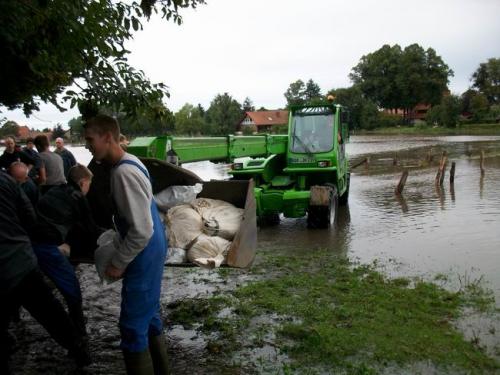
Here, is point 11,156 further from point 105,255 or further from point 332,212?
point 332,212

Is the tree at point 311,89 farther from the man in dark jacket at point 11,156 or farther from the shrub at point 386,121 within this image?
the man in dark jacket at point 11,156

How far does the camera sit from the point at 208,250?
4.83 metres

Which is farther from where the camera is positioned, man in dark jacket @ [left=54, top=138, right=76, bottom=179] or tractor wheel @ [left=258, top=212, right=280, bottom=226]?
tractor wheel @ [left=258, top=212, right=280, bottom=226]

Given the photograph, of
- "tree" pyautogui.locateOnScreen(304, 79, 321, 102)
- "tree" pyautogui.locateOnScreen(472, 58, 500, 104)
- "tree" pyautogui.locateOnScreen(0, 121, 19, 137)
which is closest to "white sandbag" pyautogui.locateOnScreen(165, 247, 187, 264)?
"tree" pyautogui.locateOnScreen(0, 121, 19, 137)

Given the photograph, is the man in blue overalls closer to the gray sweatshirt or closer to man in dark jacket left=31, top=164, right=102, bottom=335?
the gray sweatshirt

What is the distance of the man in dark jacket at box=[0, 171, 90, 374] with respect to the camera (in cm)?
362

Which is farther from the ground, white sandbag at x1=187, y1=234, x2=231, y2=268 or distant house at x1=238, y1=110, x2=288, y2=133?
distant house at x1=238, y1=110, x2=288, y2=133

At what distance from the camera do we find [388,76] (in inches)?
3797

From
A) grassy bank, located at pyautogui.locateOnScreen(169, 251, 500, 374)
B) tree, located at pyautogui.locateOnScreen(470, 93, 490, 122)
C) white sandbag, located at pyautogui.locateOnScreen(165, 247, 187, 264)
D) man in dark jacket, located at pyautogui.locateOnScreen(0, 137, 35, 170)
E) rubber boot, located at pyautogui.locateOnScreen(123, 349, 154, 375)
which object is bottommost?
grassy bank, located at pyautogui.locateOnScreen(169, 251, 500, 374)

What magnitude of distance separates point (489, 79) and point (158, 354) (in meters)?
115

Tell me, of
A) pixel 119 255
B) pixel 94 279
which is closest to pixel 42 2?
pixel 119 255

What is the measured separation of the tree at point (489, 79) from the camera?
332 ft

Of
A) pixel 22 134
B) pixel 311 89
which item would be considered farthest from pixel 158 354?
pixel 311 89

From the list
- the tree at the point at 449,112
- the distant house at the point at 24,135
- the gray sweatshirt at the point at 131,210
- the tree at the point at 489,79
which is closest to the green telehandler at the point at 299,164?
the distant house at the point at 24,135
